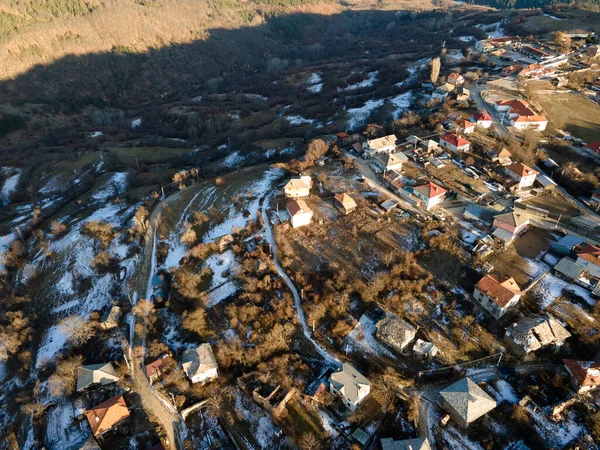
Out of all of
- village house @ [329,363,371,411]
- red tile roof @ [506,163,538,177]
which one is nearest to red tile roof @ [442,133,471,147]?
red tile roof @ [506,163,538,177]

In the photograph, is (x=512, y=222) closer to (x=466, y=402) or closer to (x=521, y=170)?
(x=521, y=170)

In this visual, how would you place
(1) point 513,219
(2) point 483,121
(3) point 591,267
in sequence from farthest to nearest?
(2) point 483,121 < (1) point 513,219 < (3) point 591,267

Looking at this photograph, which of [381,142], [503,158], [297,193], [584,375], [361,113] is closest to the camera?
[584,375]

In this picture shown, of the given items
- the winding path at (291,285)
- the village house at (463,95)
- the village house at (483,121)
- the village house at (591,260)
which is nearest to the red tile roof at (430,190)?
the village house at (591,260)

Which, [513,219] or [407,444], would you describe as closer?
[407,444]

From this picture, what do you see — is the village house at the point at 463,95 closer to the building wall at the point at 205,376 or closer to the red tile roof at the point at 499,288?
the red tile roof at the point at 499,288

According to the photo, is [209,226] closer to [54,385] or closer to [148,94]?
[54,385]

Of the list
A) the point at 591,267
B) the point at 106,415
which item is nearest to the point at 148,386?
the point at 106,415
